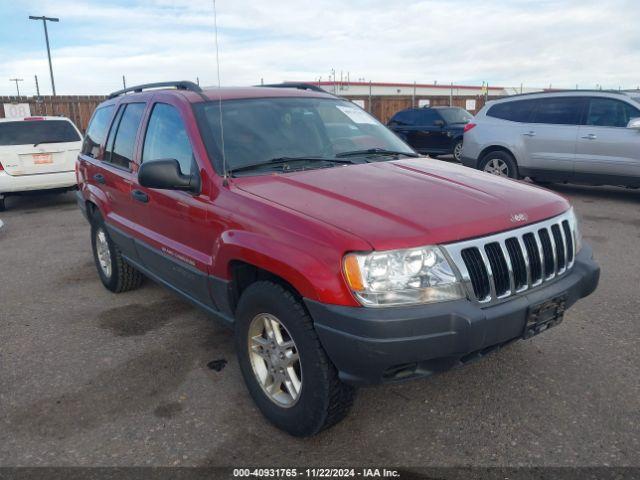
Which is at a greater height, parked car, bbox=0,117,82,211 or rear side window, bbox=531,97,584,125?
rear side window, bbox=531,97,584,125

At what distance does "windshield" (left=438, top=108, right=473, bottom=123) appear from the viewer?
14891 mm

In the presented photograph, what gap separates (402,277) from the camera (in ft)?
7.64

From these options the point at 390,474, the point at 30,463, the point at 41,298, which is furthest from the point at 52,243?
the point at 390,474

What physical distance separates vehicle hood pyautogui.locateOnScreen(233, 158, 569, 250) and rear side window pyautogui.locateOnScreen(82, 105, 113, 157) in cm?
251

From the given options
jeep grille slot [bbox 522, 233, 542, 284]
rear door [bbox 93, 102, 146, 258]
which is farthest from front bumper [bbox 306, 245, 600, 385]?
rear door [bbox 93, 102, 146, 258]

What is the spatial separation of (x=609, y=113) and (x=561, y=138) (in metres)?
0.79

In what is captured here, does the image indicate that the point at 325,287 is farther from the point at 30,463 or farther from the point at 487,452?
the point at 30,463

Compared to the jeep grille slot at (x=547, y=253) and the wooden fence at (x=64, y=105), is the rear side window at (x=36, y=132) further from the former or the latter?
the wooden fence at (x=64, y=105)

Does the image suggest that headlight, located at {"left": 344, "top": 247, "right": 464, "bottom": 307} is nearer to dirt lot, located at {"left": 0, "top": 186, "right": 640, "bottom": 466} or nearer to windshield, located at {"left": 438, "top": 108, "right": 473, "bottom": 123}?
dirt lot, located at {"left": 0, "top": 186, "right": 640, "bottom": 466}

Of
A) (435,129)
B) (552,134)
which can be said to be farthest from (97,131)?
(435,129)

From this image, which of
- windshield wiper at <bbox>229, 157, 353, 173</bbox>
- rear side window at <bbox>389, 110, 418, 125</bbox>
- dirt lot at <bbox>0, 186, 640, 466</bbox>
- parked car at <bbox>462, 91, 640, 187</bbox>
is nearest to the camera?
dirt lot at <bbox>0, 186, 640, 466</bbox>

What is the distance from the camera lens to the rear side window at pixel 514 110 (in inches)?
375

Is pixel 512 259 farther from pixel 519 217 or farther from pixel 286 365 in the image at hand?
pixel 286 365

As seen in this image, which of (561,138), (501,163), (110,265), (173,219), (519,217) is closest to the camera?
(519,217)
